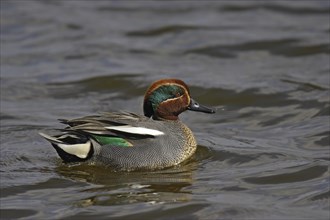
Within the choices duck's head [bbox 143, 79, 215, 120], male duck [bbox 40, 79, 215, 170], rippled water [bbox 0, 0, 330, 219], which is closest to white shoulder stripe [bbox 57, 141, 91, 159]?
male duck [bbox 40, 79, 215, 170]

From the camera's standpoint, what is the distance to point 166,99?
9.55 metres

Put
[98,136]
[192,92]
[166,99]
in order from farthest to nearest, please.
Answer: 1. [192,92]
2. [166,99]
3. [98,136]

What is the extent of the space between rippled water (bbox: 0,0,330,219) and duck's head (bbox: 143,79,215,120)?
52cm

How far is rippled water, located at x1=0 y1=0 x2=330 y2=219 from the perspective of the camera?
8.41 m

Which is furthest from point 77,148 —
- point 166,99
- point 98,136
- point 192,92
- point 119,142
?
point 192,92

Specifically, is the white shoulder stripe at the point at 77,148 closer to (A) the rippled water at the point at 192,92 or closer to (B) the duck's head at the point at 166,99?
(A) the rippled water at the point at 192,92

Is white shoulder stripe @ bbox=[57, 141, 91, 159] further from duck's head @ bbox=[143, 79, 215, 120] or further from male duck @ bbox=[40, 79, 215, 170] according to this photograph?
duck's head @ bbox=[143, 79, 215, 120]

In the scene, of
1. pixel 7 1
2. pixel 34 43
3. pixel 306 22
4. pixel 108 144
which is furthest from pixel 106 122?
pixel 7 1

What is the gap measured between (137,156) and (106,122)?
1.38 feet

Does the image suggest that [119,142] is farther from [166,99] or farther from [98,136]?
[166,99]

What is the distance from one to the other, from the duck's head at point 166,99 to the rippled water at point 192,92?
515mm

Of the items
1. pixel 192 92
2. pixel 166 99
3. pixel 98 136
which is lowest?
pixel 192 92

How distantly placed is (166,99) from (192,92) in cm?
297

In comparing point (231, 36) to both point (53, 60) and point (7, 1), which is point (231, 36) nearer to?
point (53, 60)
